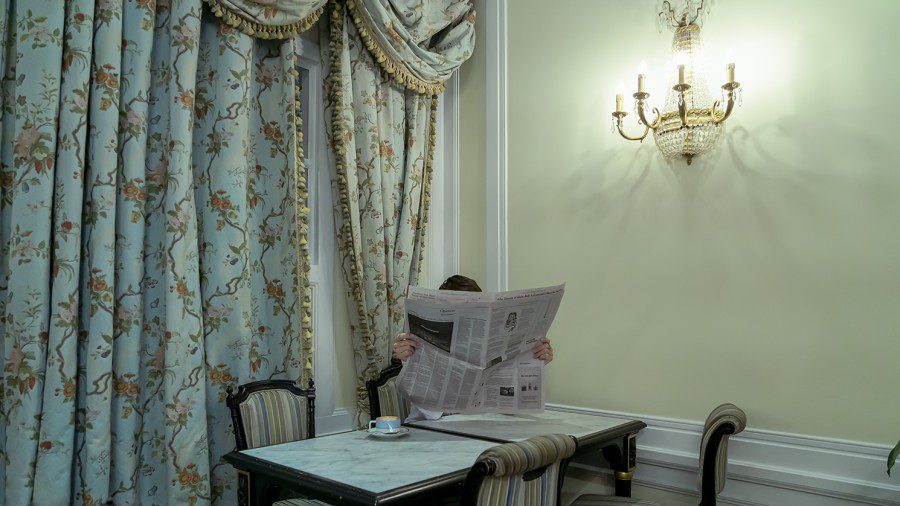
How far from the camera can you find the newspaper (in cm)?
215

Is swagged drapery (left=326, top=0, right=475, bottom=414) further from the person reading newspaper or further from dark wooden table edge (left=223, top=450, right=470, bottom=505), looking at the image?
dark wooden table edge (left=223, top=450, right=470, bottom=505)

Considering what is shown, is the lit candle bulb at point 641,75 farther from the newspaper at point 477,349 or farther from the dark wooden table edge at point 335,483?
the dark wooden table edge at point 335,483

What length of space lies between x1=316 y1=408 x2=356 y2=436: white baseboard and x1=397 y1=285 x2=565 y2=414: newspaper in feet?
2.06

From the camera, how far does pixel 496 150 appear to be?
333 centimetres

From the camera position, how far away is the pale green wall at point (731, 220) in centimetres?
231

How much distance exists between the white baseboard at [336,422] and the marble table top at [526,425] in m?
0.54

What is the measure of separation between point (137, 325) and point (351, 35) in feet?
5.06

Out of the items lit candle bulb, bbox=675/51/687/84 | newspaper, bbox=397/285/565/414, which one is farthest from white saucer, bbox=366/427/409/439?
lit candle bulb, bbox=675/51/687/84

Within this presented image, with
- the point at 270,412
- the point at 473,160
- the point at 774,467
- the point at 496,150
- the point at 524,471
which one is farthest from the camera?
the point at 473,160

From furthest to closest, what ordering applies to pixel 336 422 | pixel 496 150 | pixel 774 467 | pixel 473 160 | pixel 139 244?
pixel 473 160 → pixel 496 150 → pixel 336 422 → pixel 774 467 → pixel 139 244

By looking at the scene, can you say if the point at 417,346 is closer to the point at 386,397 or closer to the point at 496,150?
the point at 386,397

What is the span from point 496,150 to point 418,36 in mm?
668

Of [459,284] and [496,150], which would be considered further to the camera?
[496,150]

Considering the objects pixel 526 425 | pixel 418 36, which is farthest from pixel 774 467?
pixel 418 36
